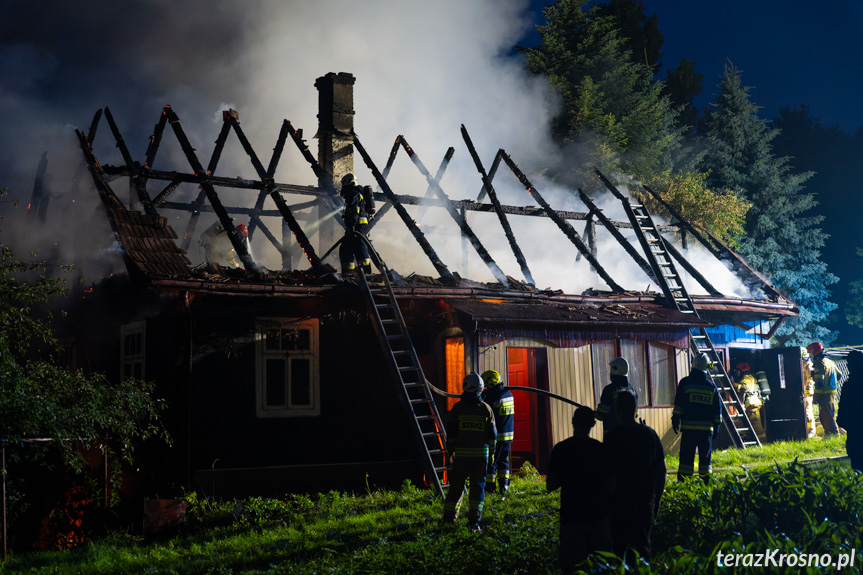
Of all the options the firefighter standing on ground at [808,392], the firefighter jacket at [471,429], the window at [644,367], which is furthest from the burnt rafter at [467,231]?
the firefighter standing on ground at [808,392]

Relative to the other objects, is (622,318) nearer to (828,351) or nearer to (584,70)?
(828,351)

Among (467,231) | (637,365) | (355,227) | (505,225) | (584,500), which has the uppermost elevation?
(505,225)

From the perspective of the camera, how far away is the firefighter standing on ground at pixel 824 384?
16.0m

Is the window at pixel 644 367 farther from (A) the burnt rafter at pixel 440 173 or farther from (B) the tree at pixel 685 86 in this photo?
(B) the tree at pixel 685 86

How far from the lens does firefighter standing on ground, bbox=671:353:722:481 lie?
9.41 meters

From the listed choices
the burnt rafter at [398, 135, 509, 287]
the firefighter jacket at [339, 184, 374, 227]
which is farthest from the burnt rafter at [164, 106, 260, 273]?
the burnt rafter at [398, 135, 509, 287]

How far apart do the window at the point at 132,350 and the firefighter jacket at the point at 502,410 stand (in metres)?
5.39

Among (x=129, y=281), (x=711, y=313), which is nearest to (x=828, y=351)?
(x=711, y=313)

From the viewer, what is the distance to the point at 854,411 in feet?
28.2

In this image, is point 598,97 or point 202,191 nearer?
point 202,191

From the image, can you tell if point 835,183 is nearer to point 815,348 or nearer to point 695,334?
point 815,348

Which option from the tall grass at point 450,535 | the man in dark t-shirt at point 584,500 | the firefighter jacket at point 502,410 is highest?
the firefighter jacket at point 502,410

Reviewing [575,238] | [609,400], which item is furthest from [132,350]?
[575,238]

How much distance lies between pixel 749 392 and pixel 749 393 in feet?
0.07
